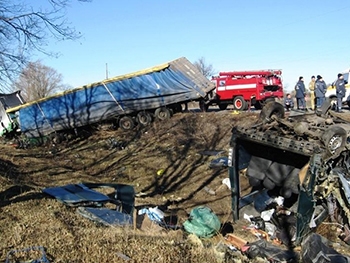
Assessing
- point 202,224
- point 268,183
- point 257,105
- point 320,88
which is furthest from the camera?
Answer: point 257,105

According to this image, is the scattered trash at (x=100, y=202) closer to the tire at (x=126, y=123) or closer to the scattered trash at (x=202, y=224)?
the scattered trash at (x=202, y=224)

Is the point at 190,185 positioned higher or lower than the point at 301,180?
lower

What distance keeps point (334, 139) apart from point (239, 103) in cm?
1256

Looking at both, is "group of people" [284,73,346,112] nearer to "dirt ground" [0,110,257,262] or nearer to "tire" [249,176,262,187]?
"dirt ground" [0,110,257,262]

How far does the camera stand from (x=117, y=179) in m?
11.0

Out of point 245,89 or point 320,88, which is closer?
point 320,88

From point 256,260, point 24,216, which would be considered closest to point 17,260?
point 24,216

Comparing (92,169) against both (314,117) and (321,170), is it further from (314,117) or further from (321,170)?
(321,170)

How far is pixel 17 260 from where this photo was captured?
347cm

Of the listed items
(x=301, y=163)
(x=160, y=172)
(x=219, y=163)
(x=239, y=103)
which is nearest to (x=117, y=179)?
(x=160, y=172)

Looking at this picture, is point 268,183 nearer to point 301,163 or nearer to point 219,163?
point 301,163

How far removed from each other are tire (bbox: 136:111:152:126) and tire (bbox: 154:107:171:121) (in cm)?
36

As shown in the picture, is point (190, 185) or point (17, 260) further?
point (190, 185)

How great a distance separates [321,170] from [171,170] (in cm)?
651
